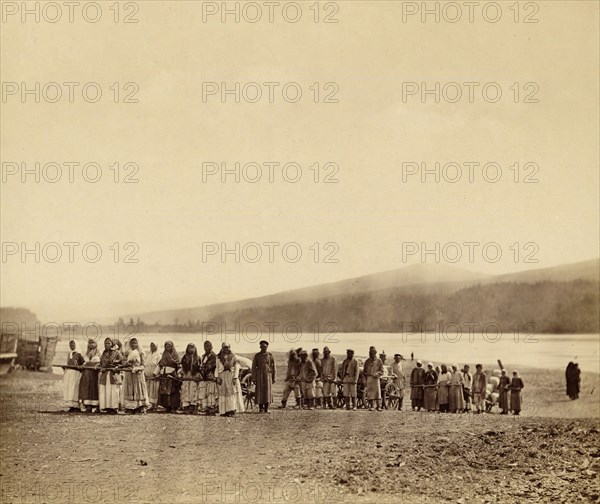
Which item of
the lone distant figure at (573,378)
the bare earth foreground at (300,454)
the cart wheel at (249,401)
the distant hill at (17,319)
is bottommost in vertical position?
the bare earth foreground at (300,454)

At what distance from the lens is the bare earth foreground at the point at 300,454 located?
6.91 metres

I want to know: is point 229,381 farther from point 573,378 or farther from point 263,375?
point 573,378

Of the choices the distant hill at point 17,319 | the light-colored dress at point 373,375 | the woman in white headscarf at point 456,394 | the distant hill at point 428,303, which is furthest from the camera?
the woman in white headscarf at point 456,394

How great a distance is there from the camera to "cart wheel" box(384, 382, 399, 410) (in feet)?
25.4

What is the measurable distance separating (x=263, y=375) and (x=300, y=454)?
2.82 ft

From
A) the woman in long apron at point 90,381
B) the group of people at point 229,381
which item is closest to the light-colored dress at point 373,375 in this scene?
the group of people at point 229,381

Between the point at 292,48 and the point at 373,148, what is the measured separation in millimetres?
1234

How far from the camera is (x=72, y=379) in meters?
7.44

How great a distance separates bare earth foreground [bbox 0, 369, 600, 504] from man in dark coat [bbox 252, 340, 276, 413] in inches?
6.0

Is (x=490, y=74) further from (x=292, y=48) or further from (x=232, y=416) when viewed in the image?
(x=232, y=416)

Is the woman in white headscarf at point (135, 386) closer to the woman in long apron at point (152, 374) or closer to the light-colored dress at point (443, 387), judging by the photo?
the woman in long apron at point (152, 374)

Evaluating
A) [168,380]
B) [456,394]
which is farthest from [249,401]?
[456,394]

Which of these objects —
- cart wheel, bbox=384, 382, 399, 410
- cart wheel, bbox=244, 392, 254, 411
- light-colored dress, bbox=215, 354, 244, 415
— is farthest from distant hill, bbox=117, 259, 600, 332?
cart wheel, bbox=244, 392, 254, 411

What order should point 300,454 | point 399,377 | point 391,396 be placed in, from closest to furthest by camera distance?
1. point 300,454
2. point 399,377
3. point 391,396
